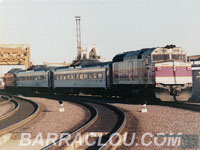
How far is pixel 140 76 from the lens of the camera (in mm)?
20969

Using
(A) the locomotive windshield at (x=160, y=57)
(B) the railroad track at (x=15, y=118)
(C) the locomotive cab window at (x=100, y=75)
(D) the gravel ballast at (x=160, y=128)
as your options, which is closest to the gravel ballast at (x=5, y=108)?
(B) the railroad track at (x=15, y=118)

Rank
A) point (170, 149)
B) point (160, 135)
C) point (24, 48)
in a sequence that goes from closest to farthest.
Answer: point (170, 149)
point (160, 135)
point (24, 48)

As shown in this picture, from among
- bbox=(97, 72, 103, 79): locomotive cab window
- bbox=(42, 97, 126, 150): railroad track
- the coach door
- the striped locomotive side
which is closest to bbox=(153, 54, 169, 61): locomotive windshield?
the striped locomotive side

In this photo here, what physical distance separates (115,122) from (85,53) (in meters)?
64.8

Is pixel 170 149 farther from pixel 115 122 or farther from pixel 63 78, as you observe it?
pixel 63 78

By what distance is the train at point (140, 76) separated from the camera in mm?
19188

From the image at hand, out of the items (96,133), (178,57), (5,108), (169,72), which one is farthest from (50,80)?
(96,133)

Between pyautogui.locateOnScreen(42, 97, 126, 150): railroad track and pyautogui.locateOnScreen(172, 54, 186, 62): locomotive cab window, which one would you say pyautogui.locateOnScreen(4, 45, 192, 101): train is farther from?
pyautogui.locateOnScreen(42, 97, 126, 150): railroad track

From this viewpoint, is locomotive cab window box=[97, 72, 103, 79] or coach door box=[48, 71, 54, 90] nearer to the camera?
locomotive cab window box=[97, 72, 103, 79]

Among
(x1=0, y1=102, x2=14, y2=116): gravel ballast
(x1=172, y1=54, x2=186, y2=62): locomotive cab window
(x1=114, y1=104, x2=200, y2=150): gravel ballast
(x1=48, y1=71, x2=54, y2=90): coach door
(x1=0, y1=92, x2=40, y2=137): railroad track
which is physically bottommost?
(x1=0, y1=102, x2=14, y2=116): gravel ballast

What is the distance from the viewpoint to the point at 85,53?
7750cm

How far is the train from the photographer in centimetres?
1919

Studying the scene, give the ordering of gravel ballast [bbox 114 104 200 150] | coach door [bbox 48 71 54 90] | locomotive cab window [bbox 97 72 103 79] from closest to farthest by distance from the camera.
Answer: gravel ballast [bbox 114 104 200 150] < locomotive cab window [bbox 97 72 103 79] < coach door [bbox 48 71 54 90]

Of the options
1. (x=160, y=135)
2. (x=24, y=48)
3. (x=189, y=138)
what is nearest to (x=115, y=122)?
(x=160, y=135)
